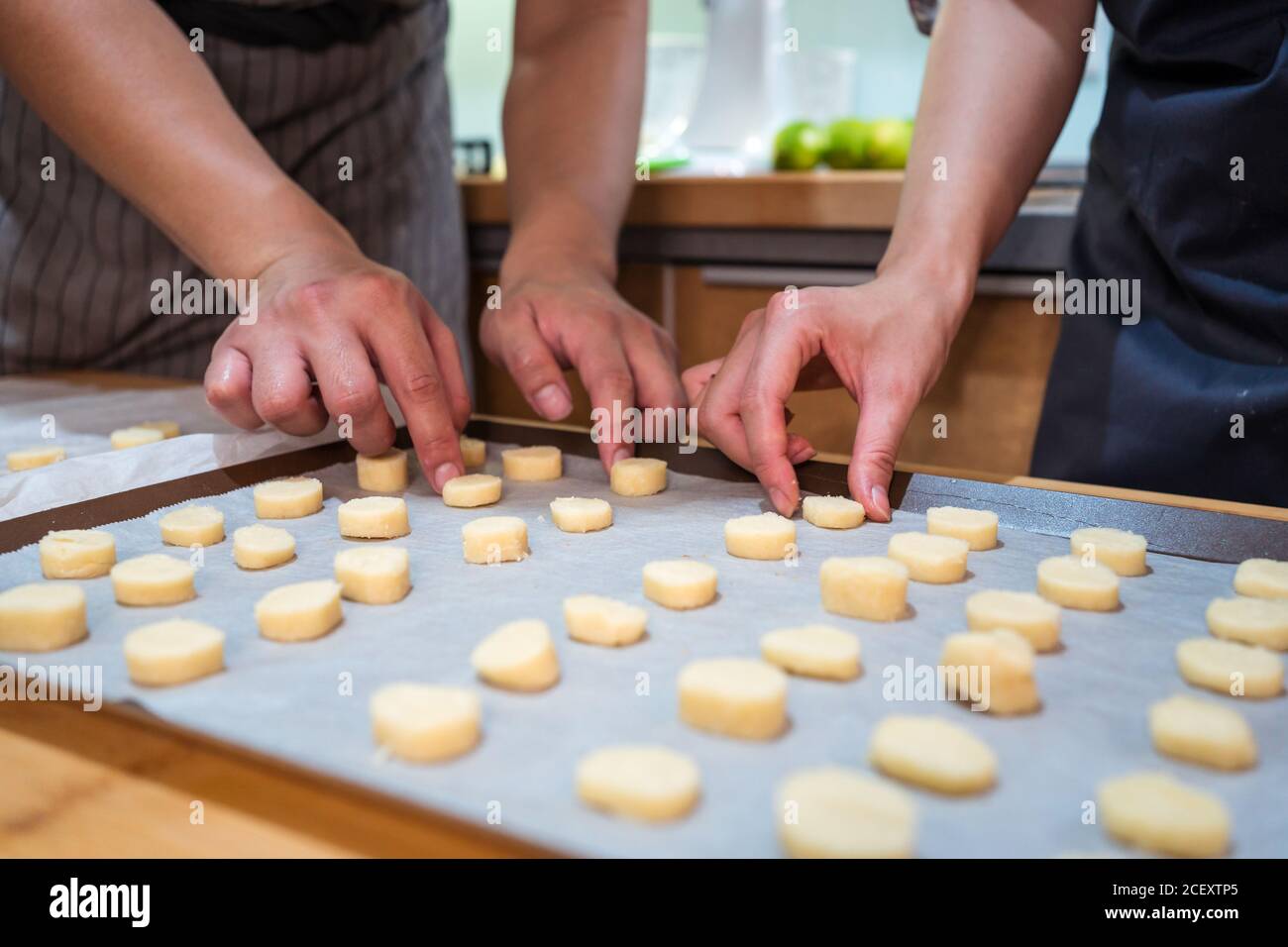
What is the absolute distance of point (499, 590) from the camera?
105cm

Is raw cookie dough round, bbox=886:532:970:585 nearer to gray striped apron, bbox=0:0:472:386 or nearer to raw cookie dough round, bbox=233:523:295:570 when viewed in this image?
raw cookie dough round, bbox=233:523:295:570

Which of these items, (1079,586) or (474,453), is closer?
(1079,586)

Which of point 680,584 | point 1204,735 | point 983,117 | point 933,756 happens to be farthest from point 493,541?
point 983,117

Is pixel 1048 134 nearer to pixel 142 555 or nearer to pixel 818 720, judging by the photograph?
pixel 818 720

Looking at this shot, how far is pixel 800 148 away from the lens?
3049 millimetres

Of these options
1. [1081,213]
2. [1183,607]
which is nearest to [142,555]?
[1183,607]

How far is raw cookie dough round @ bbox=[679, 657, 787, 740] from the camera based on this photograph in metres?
0.75

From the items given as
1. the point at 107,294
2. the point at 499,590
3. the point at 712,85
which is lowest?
the point at 499,590

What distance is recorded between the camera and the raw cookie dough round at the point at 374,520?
121 cm

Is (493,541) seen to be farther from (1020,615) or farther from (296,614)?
(1020,615)

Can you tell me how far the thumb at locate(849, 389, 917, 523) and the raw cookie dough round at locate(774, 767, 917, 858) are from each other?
1.94 feet

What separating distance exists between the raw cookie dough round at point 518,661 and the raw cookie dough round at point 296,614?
156 millimetres

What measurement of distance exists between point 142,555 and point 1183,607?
102cm

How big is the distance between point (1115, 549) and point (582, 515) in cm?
56
